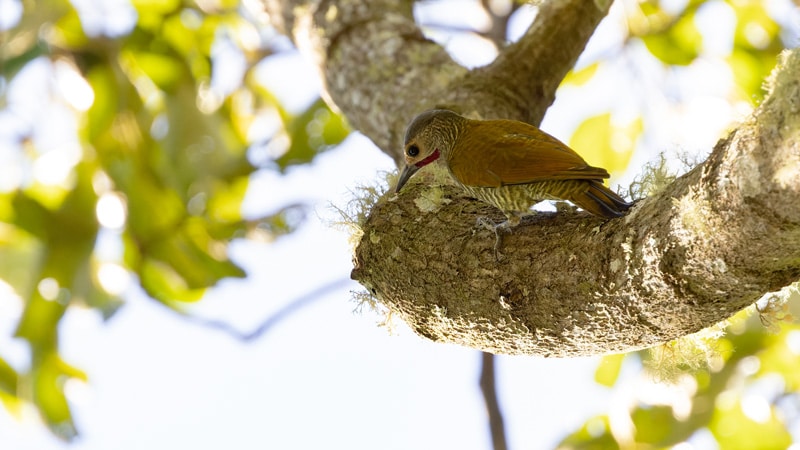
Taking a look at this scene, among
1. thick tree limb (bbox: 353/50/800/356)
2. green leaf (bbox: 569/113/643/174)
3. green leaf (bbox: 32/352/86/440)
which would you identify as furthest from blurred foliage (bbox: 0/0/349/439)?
thick tree limb (bbox: 353/50/800/356)

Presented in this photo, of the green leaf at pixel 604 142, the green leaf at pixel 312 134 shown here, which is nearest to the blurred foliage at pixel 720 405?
the green leaf at pixel 604 142

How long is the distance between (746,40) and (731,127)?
9.89ft

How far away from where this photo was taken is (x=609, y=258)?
1713 millimetres

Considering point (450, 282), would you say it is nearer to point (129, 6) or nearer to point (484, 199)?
point (484, 199)

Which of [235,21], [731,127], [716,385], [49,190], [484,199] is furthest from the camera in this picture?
[235,21]

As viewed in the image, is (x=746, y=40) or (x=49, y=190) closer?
(x=746, y=40)

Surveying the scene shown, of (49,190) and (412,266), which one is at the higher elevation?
(49,190)

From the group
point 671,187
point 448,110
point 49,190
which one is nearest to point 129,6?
point 49,190

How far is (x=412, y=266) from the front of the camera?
206 centimetres

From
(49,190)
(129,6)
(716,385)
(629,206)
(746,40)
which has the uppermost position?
(129,6)

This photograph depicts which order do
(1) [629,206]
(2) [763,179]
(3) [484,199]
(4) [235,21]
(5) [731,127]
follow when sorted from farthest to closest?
(4) [235,21] → (3) [484,199] → (1) [629,206] → (5) [731,127] → (2) [763,179]

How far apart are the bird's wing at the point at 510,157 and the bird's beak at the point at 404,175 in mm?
131

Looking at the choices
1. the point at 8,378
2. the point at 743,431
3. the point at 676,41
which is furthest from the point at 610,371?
the point at 8,378

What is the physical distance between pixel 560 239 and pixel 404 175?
0.82m
